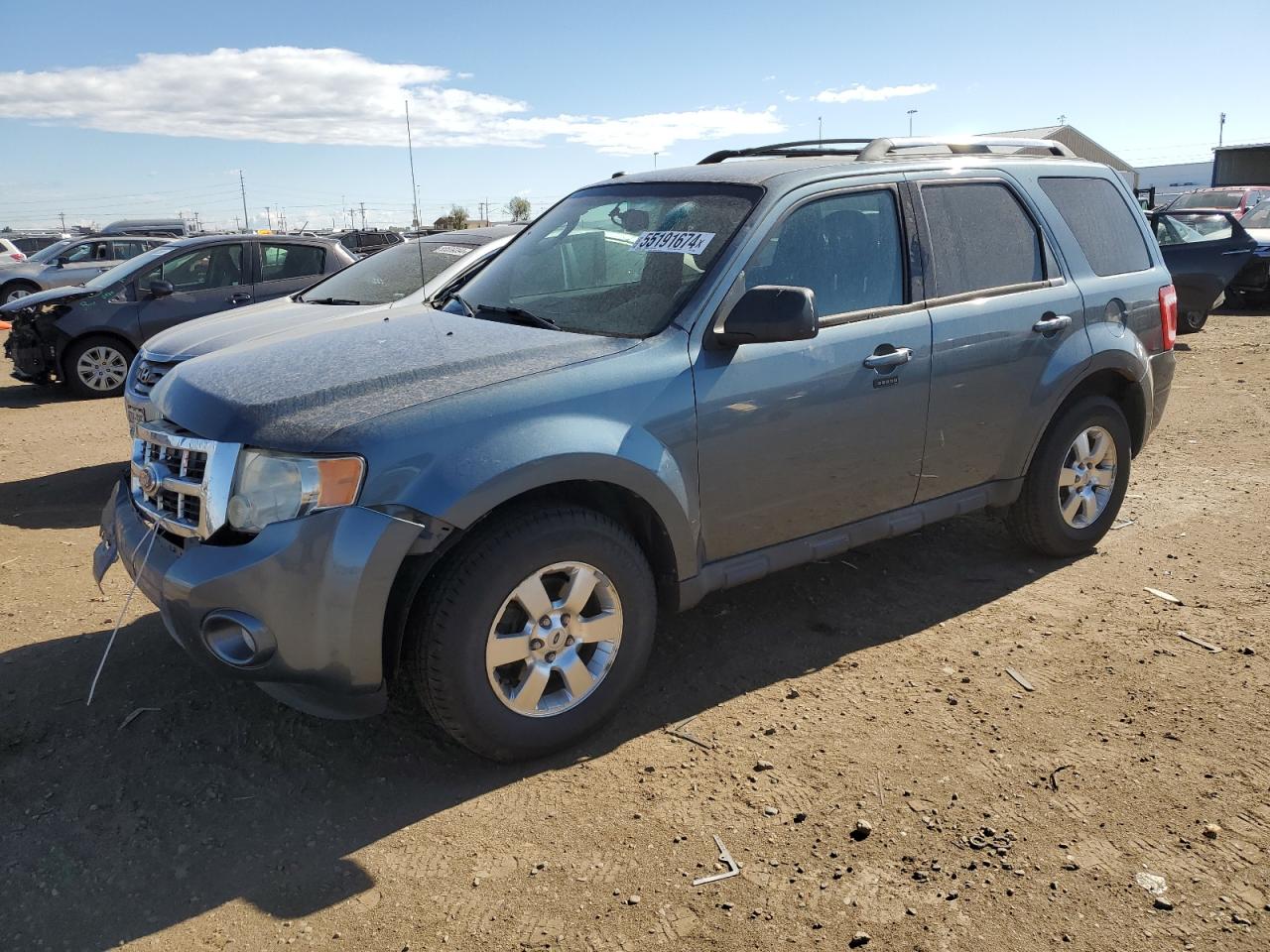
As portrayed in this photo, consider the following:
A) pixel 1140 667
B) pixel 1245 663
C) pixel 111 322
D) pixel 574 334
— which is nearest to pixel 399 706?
pixel 574 334

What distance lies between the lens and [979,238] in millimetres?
4469

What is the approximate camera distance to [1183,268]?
1434 cm

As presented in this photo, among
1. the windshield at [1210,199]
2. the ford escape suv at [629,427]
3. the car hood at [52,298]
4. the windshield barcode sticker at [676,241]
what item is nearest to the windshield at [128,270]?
the car hood at [52,298]

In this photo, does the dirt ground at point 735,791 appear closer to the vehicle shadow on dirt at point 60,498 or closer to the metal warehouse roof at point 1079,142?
the vehicle shadow on dirt at point 60,498

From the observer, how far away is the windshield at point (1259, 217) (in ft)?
55.3

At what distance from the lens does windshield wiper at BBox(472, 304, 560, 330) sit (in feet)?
12.5

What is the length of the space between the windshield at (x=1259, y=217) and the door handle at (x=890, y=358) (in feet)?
51.9

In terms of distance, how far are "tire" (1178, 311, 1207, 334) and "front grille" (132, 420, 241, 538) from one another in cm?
1412

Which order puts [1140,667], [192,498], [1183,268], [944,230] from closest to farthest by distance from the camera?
[192,498] → [1140,667] → [944,230] → [1183,268]

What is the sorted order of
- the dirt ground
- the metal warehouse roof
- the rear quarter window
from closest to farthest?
1. the dirt ground
2. the rear quarter window
3. the metal warehouse roof

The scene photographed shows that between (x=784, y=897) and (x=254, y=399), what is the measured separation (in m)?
2.11

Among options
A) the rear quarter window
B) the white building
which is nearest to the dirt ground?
the rear quarter window

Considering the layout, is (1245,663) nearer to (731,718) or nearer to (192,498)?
(731,718)

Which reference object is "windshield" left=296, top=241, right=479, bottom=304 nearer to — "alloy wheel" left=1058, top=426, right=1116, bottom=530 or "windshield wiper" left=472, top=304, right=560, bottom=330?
"windshield wiper" left=472, top=304, right=560, bottom=330
